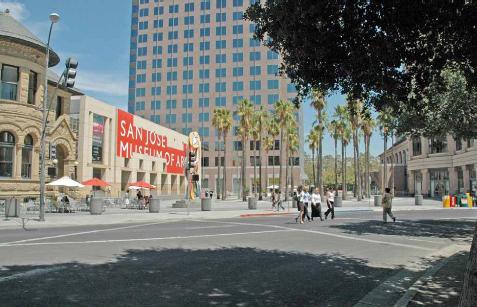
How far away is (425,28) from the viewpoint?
27.5 ft

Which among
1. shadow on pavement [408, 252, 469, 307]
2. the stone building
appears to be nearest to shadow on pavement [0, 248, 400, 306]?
shadow on pavement [408, 252, 469, 307]

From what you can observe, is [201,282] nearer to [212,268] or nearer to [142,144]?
[212,268]

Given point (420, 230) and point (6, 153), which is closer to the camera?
point (420, 230)

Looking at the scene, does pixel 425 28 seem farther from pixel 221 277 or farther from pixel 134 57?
pixel 134 57

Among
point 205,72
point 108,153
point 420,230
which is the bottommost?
point 420,230

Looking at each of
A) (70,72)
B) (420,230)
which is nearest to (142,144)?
(70,72)

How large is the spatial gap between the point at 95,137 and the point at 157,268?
4027cm

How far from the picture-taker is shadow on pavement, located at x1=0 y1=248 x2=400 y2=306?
6.29m

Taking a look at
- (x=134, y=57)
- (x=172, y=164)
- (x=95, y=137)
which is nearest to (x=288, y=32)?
(x=95, y=137)

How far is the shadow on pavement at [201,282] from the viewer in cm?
629

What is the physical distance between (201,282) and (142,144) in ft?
171

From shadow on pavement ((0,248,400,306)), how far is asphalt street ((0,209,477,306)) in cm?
2

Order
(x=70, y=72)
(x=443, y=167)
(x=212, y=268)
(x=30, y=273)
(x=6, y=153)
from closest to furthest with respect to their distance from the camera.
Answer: (x=30, y=273) → (x=212, y=268) → (x=70, y=72) → (x=6, y=153) → (x=443, y=167)

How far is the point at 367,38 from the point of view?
26.7 ft
